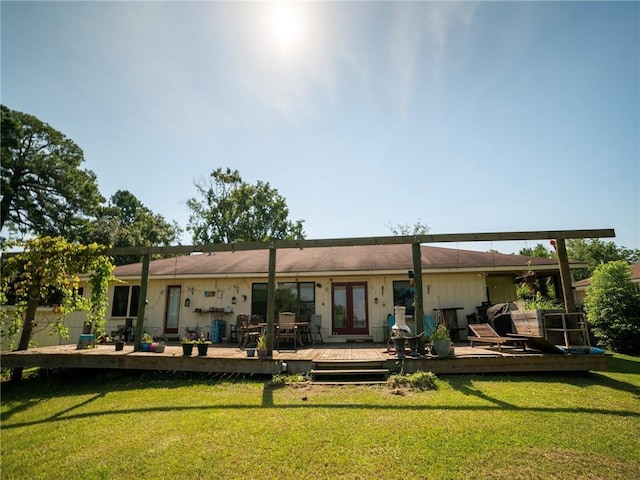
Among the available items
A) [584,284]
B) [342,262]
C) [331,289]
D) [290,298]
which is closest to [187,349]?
[290,298]

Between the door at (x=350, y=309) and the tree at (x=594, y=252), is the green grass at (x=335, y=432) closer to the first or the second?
the door at (x=350, y=309)

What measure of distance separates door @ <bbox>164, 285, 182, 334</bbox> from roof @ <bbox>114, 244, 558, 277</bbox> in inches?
25.7

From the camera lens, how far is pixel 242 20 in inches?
284

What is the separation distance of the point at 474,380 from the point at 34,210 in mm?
26433

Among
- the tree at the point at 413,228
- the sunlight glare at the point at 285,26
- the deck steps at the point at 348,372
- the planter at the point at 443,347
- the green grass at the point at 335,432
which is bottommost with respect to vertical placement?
the green grass at the point at 335,432

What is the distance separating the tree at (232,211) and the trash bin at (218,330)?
62.6 feet

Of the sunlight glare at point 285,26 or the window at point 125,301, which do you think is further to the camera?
the window at point 125,301

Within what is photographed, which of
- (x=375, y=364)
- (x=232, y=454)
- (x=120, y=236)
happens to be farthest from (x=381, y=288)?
(x=120, y=236)

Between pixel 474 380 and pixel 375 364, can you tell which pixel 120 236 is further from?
pixel 474 380

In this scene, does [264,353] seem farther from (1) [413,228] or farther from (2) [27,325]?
(1) [413,228]

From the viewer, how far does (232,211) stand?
29.9 meters

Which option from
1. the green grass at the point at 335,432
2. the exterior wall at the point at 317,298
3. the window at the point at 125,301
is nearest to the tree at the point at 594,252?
the exterior wall at the point at 317,298

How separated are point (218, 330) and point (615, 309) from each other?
13.0m

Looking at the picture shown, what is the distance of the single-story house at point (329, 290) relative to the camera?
10648 millimetres
